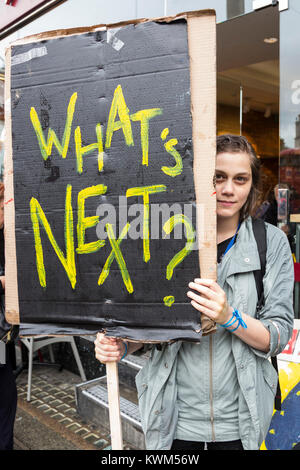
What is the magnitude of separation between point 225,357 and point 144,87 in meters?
0.96

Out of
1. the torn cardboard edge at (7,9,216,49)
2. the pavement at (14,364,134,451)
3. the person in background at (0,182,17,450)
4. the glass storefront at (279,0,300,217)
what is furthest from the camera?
the pavement at (14,364,134,451)

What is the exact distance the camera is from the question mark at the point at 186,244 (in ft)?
4.01

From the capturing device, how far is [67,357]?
14.6 feet

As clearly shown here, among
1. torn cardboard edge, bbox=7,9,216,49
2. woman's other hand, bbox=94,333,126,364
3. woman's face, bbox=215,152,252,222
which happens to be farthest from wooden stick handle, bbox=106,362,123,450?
torn cardboard edge, bbox=7,9,216,49

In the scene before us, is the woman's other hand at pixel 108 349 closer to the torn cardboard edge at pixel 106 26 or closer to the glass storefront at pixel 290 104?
the torn cardboard edge at pixel 106 26

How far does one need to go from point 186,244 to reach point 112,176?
334mm

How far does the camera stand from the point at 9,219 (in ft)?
4.52

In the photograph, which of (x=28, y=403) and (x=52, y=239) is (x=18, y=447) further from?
(x=52, y=239)

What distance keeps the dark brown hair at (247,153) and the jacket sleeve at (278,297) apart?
0.52 feet

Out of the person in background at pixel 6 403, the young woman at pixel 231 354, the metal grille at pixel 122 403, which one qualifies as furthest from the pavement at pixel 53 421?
the young woman at pixel 231 354

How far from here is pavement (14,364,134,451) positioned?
123 inches

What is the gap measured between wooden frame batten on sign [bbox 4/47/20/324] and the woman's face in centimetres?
74

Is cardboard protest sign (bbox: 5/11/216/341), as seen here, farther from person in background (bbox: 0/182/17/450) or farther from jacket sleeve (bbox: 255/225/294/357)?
person in background (bbox: 0/182/17/450)

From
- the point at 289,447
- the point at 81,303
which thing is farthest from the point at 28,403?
the point at 81,303
